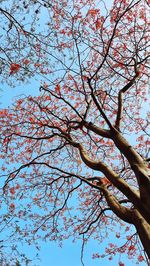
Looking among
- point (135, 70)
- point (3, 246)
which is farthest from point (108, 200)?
point (135, 70)

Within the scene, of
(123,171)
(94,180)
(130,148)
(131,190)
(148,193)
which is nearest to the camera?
(148,193)

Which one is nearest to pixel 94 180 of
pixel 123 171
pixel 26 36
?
pixel 123 171

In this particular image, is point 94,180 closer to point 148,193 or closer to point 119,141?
point 119,141

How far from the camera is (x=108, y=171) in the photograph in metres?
5.57

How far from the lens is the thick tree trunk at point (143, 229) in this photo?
4.45m

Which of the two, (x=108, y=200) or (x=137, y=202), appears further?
(x=108, y=200)

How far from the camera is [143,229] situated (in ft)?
15.2

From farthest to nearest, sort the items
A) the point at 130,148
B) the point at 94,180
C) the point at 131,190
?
the point at 94,180 → the point at 130,148 → the point at 131,190

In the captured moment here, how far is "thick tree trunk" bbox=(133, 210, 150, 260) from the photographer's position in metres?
4.45

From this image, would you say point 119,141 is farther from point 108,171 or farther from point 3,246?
Answer: point 3,246

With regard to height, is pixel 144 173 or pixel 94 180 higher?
pixel 94 180

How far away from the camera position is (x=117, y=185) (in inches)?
206

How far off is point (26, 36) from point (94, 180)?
10.9 ft

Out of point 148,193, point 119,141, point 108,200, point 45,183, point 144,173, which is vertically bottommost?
point 148,193
